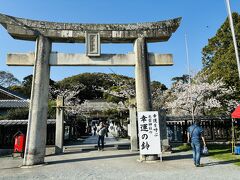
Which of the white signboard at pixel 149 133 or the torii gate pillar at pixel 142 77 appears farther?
the torii gate pillar at pixel 142 77

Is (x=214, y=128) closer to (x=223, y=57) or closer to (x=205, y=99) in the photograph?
(x=205, y=99)

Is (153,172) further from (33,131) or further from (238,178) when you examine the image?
(33,131)

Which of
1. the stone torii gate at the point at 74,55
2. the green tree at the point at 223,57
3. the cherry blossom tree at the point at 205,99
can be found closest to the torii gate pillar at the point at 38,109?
the stone torii gate at the point at 74,55

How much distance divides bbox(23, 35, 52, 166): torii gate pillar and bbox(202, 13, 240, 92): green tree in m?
17.4

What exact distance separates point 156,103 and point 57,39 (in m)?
18.6

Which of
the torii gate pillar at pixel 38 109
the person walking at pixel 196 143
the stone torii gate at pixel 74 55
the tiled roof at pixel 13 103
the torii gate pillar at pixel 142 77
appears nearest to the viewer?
the person walking at pixel 196 143

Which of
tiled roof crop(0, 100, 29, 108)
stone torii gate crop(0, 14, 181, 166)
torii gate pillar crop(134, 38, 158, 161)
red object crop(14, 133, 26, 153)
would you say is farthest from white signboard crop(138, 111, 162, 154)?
tiled roof crop(0, 100, 29, 108)

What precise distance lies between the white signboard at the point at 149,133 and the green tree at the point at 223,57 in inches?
571

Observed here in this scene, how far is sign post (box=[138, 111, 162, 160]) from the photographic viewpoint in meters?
9.98

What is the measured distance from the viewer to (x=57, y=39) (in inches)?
442

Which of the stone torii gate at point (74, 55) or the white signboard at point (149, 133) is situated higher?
the stone torii gate at point (74, 55)

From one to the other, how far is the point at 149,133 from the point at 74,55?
5.14m

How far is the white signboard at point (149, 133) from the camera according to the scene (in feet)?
32.8

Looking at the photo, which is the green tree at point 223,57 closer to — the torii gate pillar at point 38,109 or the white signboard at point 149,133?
the white signboard at point 149,133
